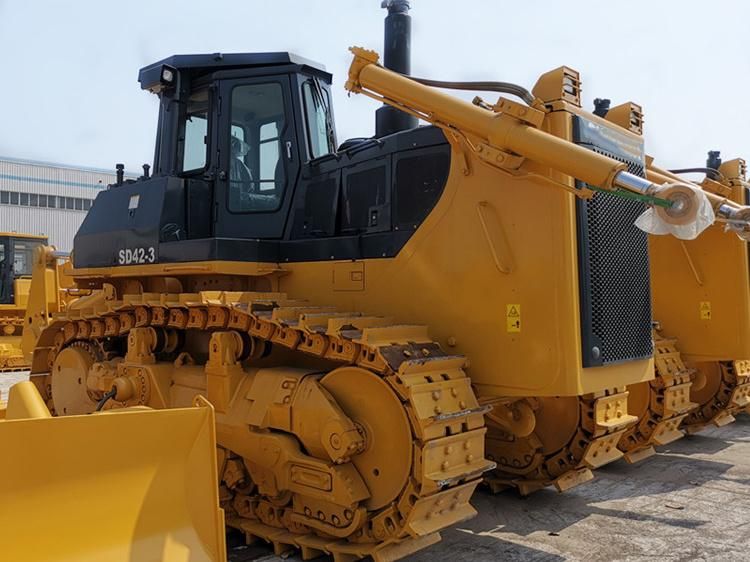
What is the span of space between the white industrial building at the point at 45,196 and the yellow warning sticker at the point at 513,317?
119 feet

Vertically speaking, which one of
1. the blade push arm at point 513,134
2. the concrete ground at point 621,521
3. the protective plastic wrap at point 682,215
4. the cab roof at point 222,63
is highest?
the cab roof at point 222,63

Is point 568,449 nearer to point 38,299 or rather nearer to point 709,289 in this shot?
point 709,289

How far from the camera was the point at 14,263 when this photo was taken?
16312mm

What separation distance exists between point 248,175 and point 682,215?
3.59 m

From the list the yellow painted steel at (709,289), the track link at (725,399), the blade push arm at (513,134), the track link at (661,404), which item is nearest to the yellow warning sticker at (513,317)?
the blade push arm at (513,134)

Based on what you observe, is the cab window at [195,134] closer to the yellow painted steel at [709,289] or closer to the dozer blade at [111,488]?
the dozer blade at [111,488]

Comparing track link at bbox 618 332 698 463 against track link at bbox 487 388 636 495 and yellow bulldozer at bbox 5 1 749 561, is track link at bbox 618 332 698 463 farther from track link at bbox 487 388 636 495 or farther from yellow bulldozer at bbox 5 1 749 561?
Result: yellow bulldozer at bbox 5 1 749 561

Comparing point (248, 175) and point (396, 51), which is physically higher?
point (396, 51)

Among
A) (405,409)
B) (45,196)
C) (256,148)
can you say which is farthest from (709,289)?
(45,196)

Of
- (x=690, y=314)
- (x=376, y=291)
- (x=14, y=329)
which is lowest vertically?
(x=14, y=329)

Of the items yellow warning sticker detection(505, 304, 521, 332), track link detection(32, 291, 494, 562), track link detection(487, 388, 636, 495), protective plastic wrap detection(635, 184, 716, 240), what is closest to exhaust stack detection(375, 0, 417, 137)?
track link detection(32, 291, 494, 562)

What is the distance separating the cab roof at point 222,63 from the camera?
19.7 feet

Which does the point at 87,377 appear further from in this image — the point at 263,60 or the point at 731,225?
the point at 731,225

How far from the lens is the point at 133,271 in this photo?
6184mm
